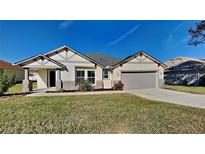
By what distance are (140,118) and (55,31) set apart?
10712 mm

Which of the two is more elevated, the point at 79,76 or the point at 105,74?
the point at 105,74

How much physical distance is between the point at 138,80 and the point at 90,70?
558cm

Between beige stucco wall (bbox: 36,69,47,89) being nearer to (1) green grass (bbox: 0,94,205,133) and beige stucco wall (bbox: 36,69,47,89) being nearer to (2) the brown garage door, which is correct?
(2) the brown garage door

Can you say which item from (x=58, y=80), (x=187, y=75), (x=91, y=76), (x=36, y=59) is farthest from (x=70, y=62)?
(x=187, y=75)

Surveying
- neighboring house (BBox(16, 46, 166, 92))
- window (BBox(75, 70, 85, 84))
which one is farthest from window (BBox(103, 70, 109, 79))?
window (BBox(75, 70, 85, 84))

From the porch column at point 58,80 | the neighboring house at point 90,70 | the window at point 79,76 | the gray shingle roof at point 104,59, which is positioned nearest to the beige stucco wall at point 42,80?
the neighboring house at point 90,70

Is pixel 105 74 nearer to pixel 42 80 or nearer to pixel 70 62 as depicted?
pixel 70 62

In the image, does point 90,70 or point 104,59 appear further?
point 104,59

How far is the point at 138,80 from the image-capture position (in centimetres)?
1677

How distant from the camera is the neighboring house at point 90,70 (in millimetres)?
14795

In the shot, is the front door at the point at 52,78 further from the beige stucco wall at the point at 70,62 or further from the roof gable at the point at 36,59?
the roof gable at the point at 36,59

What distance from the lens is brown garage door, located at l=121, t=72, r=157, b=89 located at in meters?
16.5

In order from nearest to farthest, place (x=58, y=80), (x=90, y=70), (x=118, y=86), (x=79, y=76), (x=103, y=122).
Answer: (x=103, y=122) < (x=58, y=80) < (x=118, y=86) < (x=79, y=76) < (x=90, y=70)
